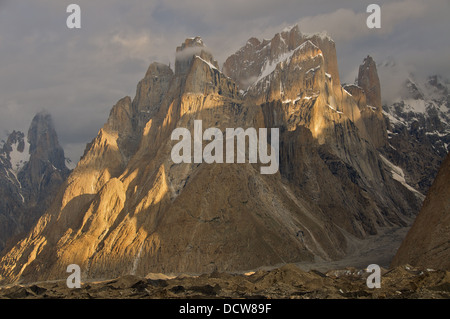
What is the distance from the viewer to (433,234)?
8769 centimetres

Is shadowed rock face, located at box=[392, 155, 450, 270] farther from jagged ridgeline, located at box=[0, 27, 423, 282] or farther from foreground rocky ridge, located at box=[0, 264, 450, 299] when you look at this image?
jagged ridgeline, located at box=[0, 27, 423, 282]

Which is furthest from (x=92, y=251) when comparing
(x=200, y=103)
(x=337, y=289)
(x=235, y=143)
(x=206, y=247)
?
(x=337, y=289)

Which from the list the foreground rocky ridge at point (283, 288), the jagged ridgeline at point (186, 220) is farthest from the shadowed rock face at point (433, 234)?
the jagged ridgeline at point (186, 220)

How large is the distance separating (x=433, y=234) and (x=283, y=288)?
27.8 metres

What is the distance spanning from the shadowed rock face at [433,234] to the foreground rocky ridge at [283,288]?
626cm

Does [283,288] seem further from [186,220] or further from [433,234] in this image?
[186,220]

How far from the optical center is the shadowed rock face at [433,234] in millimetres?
84812

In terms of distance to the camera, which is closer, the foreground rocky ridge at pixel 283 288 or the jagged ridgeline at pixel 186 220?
the foreground rocky ridge at pixel 283 288

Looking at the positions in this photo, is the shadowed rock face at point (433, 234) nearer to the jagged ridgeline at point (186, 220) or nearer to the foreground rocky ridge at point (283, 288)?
Result: the foreground rocky ridge at point (283, 288)

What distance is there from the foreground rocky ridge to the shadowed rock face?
626 cm

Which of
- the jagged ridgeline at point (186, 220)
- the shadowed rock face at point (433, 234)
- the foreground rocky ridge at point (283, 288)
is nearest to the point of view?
the foreground rocky ridge at point (283, 288)

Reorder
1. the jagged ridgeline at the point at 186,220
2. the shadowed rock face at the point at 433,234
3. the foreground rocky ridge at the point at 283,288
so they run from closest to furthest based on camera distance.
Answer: the foreground rocky ridge at the point at 283,288
the shadowed rock face at the point at 433,234
the jagged ridgeline at the point at 186,220
